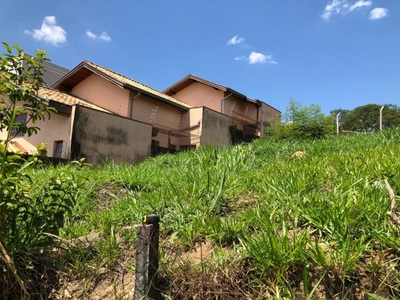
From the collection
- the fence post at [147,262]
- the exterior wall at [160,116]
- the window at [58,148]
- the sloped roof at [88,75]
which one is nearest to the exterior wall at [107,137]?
the window at [58,148]

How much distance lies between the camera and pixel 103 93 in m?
16.4

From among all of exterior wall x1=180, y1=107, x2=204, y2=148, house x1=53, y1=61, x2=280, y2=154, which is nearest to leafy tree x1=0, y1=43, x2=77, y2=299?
house x1=53, y1=61, x2=280, y2=154

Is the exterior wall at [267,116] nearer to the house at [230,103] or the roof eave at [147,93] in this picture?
the house at [230,103]

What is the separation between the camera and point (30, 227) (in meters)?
2.25

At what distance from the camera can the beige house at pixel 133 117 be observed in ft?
38.0

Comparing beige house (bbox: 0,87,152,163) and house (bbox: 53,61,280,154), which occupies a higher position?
house (bbox: 53,61,280,154)

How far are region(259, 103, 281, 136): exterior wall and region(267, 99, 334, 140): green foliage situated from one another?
3.09 feet

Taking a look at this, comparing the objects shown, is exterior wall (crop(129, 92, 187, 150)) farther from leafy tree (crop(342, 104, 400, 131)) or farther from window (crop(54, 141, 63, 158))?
leafy tree (crop(342, 104, 400, 131))

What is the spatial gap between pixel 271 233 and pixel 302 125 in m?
18.8

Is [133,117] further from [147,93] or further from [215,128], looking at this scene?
[215,128]

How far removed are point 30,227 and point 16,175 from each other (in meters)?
0.46

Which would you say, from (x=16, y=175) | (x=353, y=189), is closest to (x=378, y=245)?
(x=353, y=189)

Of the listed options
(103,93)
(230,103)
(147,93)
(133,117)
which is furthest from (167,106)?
(230,103)

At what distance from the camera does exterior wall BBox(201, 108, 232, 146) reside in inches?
664
